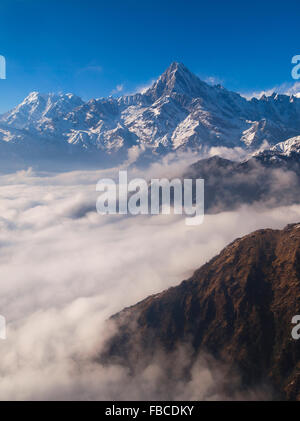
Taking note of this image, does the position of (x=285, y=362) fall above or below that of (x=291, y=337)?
below
